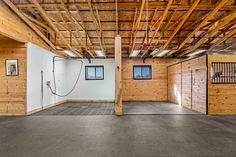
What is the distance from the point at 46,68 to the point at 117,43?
12.7ft

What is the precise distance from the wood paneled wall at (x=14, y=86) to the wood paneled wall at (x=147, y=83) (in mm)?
6054

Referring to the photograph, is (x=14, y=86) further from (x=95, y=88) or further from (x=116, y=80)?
(x=95, y=88)

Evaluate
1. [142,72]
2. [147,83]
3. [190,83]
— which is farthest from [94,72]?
[190,83]

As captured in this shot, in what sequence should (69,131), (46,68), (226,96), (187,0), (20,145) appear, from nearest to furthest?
(20,145) → (69,131) → (187,0) → (226,96) → (46,68)

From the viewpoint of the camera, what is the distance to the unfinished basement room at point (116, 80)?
352cm

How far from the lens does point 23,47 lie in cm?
632

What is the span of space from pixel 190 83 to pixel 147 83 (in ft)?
11.9

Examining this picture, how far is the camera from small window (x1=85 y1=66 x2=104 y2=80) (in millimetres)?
10797

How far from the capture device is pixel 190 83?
7.54m

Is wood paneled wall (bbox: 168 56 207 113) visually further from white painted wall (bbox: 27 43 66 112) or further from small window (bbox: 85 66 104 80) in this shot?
white painted wall (bbox: 27 43 66 112)

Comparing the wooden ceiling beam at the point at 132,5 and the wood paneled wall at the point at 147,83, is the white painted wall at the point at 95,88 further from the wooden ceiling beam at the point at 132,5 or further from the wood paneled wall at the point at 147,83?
the wooden ceiling beam at the point at 132,5

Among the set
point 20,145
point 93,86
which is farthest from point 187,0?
point 93,86

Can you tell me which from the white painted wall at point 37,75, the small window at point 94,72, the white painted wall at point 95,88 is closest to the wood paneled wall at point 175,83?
the white painted wall at point 95,88

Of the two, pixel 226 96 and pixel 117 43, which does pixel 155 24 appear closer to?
pixel 117 43
